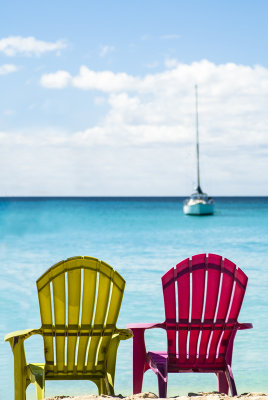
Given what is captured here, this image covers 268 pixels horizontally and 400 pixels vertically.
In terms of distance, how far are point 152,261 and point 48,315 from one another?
1168 cm

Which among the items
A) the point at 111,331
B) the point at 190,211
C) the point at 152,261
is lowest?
the point at 111,331

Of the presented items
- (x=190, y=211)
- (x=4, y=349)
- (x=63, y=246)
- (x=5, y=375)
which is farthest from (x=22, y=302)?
(x=190, y=211)

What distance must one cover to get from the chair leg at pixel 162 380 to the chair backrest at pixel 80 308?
13.3 inches

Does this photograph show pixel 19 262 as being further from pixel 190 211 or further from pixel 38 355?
pixel 190 211

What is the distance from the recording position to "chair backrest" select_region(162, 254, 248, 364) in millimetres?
3619

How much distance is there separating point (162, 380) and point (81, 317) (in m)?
0.58

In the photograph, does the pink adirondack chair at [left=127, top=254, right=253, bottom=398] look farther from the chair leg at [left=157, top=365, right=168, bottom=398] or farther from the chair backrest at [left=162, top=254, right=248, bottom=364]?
the chair leg at [left=157, top=365, right=168, bottom=398]

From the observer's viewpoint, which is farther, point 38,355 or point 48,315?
point 38,355

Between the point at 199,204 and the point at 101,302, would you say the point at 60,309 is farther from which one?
the point at 199,204

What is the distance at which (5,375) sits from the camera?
18.4ft

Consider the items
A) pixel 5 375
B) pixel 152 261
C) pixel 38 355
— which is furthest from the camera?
pixel 152 261

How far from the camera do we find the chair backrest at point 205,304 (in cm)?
362

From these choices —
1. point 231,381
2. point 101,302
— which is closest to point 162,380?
point 231,381

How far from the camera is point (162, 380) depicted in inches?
136
